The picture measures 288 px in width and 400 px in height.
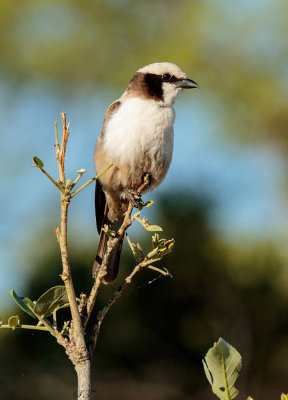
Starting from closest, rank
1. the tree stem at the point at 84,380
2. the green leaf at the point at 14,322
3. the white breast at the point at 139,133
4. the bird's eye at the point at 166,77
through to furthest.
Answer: the tree stem at the point at 84,380 → the green leaf at the point at 14,322 → the white breast at the point at 139,133 → the bird's eye at the point at 166,77

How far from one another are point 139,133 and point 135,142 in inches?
1.7

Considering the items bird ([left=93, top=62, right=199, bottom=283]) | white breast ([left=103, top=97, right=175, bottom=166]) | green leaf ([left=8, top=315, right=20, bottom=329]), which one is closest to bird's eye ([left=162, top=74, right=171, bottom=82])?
bird ([left=93, top=62, right=199, bottom=283])

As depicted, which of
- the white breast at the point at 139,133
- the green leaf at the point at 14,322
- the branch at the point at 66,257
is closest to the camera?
the branch at the point at 66,257

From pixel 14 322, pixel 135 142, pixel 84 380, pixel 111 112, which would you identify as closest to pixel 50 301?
pixel 14 322

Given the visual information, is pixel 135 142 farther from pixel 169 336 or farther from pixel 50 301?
pixel 50 301

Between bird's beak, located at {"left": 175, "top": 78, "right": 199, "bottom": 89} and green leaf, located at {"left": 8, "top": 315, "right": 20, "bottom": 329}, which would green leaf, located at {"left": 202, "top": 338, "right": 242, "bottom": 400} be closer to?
green leaf, located at {"left": 8, "top": 315, "right": 20, "bottom": 329}

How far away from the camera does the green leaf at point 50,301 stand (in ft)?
3.20

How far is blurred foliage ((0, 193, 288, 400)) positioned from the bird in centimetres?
41

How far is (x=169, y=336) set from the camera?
2967 millimetres

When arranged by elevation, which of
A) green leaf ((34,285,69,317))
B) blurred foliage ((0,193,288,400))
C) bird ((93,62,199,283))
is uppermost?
bird ((93,62,199,283))

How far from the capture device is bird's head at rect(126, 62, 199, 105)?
2781 mm

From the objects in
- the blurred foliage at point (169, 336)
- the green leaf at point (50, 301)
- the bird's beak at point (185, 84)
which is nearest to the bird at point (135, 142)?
the bird's beak at point (185, 84)

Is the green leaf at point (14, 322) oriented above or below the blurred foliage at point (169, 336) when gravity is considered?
below

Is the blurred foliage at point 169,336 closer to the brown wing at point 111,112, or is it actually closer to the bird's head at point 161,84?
the brown wing at point 111,112
